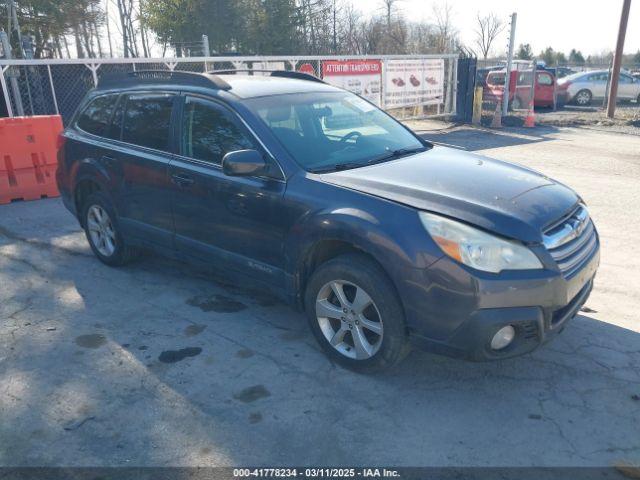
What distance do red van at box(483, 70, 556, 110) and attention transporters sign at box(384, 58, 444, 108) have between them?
124 inches

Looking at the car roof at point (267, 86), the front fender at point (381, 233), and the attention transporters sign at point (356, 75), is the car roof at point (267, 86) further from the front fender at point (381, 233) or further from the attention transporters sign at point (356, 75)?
the attention transporters sign at point (356, 75)

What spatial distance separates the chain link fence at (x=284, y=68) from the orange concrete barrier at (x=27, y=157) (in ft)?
4.56

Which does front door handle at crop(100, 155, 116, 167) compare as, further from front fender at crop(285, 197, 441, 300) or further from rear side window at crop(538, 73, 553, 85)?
rear side window at crop(538, 73, 553, 85)

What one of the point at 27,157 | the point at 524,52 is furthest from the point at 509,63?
the point at 524,52

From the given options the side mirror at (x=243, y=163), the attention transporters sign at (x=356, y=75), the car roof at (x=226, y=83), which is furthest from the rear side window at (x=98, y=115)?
the attention transporters sign at (x=356, y=75)

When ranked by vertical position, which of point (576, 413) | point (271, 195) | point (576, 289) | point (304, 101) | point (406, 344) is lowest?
point (576, 413)

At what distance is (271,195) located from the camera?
12.2 feet

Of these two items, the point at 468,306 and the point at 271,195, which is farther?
the point at 271,195

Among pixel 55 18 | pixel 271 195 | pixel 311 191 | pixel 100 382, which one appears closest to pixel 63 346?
pixel 100 382

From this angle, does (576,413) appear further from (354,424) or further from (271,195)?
(271,195)

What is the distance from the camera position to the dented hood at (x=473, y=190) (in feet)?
10.1

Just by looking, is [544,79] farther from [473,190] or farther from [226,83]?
[473,190]

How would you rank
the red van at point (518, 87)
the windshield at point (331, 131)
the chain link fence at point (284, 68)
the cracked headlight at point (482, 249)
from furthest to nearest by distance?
the red van at point (518, 87) → the chain link fence at point (284, 68) → the windshield at point (331, 131) → the cracked headlight at point (482, 249)

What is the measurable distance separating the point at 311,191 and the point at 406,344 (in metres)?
1.12
